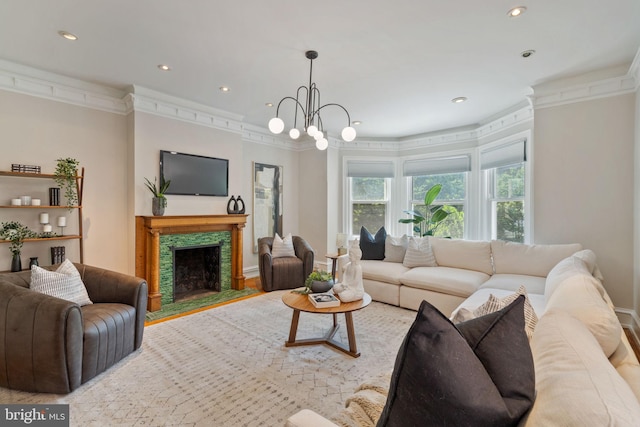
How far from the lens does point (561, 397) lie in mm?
704

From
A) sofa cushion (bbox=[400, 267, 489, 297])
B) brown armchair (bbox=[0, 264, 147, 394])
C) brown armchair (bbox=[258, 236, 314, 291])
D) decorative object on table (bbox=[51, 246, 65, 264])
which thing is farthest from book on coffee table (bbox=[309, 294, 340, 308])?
decorative object on table (bbox=[51, 246, 65, 264])

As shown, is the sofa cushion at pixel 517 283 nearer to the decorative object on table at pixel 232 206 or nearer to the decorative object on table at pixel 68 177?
the decorative object on table at pixel 232 206

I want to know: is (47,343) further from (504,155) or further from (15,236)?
(504,155)

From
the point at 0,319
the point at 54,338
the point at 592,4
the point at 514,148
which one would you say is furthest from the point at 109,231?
the point at 514,148

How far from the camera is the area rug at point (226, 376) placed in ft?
6.11

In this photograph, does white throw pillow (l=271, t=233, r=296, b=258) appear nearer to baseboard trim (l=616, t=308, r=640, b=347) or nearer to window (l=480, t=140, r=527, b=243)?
window (l=480, t=140, r=527, b=243)

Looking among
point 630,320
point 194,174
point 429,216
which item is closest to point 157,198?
point 194,174

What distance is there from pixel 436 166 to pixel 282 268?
11.0 feet

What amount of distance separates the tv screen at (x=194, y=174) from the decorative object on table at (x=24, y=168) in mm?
1207

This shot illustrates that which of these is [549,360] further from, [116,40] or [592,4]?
[116,40]

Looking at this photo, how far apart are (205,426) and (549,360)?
181 cm

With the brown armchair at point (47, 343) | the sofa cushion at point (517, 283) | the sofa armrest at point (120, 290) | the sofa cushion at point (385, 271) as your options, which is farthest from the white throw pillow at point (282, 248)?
the sofa cushion at point (517, 283)

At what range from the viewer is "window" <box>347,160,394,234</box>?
5.91 metres

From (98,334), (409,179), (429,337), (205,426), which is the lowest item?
(205,426)
